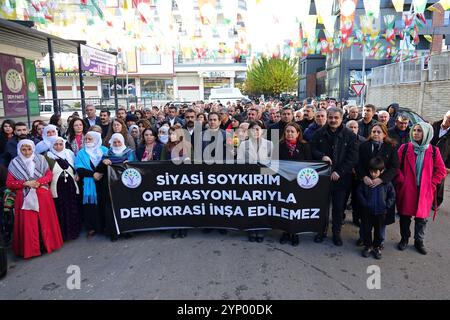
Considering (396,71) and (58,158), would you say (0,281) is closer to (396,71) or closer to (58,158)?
(58,158)

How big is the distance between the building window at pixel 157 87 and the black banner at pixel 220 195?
3837 centimetres

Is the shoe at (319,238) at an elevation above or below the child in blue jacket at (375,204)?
below

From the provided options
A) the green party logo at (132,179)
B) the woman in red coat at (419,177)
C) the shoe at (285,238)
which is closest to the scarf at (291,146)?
the shoe at (285,238)

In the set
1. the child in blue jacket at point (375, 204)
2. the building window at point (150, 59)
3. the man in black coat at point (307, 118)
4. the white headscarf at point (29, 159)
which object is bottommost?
the child in blue jacket at point (375, 204)

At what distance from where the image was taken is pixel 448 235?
15.5ft

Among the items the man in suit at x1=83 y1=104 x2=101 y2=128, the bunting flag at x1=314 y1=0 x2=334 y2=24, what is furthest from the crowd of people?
the bunting flag at x1=314 y1=0 x2=334 y2=24

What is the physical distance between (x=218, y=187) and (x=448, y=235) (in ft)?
10.7

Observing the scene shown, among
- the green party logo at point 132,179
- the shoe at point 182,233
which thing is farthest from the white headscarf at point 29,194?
the shoe at point 182,233

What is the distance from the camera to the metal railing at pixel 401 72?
15.3 m

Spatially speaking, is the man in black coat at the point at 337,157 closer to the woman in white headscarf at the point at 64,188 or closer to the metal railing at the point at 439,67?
the woman in white headscarf at the point at 64,188

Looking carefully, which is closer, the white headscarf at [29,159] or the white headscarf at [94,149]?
the white headscarf at [29,159]

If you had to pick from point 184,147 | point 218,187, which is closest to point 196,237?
point 218,187

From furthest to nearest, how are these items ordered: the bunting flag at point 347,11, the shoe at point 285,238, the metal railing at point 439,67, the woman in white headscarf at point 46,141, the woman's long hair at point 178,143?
the metal railing at point 439,67 < the bunting flag at point 347,11 < the woman in white headscarf at point 46,141 < the woman's long hair at point 178,143 < the shoe at point 285,238

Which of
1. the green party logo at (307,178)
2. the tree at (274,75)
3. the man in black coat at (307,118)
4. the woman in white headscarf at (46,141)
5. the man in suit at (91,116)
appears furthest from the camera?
the tree at (274,75)
